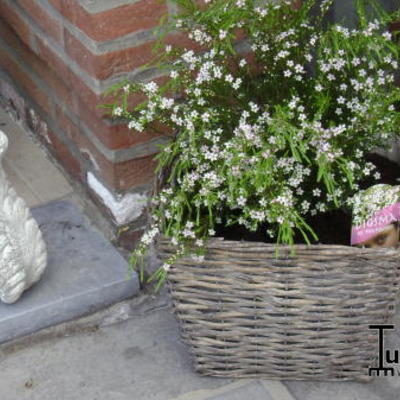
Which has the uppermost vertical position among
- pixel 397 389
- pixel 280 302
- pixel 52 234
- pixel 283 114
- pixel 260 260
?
pixel 283 114

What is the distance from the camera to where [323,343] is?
1871 millimetres

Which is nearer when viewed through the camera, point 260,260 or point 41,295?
point 260,260

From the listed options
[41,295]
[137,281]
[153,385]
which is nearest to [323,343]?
[153,385]

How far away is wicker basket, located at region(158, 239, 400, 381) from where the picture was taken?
5.68 ft

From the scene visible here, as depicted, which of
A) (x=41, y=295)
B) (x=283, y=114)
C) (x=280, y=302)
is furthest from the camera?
(x=41, y=295)

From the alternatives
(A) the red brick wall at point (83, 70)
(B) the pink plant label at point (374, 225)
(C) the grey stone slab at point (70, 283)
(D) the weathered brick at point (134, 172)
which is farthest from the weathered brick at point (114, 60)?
(B) the pink plant label at point (374, 225)

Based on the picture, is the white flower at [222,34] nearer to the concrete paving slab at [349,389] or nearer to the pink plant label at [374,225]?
the pink plant label at [374,225]

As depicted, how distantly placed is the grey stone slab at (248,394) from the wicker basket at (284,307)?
30mm

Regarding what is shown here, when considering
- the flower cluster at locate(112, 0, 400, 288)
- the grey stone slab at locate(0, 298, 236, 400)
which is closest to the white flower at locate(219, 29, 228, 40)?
the flower cluster at locate(112, 0, 400, 288)

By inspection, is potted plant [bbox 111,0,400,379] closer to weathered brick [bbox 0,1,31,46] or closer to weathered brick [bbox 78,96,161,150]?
weathered brick [bbox 78,96,161,150]

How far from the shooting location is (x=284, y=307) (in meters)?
1.80

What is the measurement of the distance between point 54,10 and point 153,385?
1.01 m

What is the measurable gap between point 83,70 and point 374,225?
880 millimetres

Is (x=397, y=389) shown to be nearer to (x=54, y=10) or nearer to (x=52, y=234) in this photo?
(x=52, y=234)
